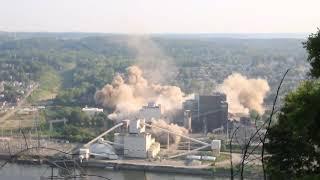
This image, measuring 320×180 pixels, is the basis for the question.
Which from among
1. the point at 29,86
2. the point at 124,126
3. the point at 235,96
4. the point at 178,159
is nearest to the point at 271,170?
the point at 178,159

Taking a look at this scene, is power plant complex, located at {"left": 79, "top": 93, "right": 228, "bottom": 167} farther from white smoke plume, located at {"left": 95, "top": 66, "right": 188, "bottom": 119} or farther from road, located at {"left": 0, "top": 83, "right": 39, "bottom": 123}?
road, located at {"left": 0, "top": 83, "right": 39, "bottom": 123}

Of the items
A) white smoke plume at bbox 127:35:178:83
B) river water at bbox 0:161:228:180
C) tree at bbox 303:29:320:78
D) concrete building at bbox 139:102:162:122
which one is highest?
tree at bbox 303:29:320:78

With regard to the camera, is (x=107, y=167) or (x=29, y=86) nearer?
(x=107, y=167)

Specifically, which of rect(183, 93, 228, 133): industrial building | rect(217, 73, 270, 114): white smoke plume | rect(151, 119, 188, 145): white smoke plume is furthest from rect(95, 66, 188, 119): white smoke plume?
rect(151, 119, 188, 145): white smoke plume

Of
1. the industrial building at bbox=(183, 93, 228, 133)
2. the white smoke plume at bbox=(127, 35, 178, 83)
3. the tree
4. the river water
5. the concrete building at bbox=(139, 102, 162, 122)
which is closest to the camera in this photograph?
the tree

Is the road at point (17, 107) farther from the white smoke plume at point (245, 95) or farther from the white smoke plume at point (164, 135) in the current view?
the white smoke plume at point (245, 95)

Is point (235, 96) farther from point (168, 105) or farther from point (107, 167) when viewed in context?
point (107, 167)

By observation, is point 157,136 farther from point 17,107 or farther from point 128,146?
point 17,107
